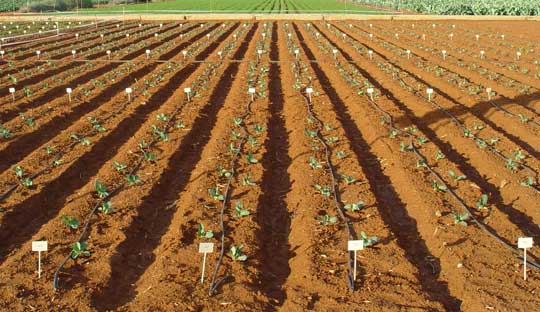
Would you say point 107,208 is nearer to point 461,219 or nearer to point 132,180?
point 132,180

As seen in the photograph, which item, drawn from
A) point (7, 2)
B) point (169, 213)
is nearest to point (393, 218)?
point (169, 213)

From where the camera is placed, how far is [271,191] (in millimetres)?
8500

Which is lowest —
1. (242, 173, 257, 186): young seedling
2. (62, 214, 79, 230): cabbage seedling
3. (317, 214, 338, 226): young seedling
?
(62, 214, 79, 230): cabbage seedling

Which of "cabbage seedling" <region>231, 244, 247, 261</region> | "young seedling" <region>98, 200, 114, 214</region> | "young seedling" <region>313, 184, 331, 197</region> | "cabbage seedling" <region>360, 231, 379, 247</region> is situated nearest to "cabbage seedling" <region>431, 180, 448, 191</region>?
"young seedling" <region>313, 184, 331, 197</region>

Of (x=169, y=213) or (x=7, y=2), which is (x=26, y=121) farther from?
(x=7, y=2)

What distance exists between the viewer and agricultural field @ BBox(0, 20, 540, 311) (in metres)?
5.84

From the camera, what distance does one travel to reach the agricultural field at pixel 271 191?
5.84 metres

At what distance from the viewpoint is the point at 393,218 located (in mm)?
7652

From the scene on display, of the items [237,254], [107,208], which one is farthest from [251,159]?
[237,254]

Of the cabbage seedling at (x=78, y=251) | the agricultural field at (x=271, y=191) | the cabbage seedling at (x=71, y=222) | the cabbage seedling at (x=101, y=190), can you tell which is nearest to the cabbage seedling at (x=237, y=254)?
the agricultural field at (x=271, y=191)

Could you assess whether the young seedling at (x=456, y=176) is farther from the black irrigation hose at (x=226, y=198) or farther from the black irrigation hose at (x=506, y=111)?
the black irrigation hose at (x=506, y=111)

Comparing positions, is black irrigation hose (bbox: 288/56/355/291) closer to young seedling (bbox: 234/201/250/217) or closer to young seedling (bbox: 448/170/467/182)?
young seedling (bbox: 234/201/250/217)

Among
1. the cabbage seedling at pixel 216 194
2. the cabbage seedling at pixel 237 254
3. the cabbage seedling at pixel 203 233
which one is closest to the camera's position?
the cabbage seedling at pixel 237 254

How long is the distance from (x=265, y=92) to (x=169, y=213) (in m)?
7.49
